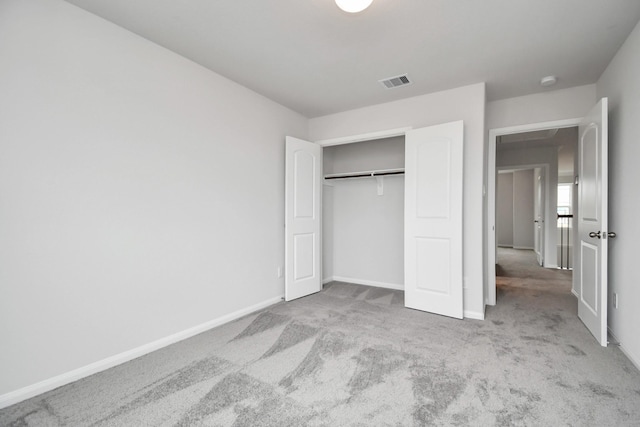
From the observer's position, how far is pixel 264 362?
2.20 m

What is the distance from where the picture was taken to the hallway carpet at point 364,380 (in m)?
1.61

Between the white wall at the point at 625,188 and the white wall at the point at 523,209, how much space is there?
7.48 m

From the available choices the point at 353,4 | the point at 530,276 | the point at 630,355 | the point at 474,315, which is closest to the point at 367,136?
the point at 353,4

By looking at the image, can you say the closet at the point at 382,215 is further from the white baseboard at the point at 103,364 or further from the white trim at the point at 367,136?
the white baseboard at the point at 103,364

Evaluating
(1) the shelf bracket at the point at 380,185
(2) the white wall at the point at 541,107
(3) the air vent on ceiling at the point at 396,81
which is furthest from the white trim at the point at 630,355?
(3) the air vent on ceiling at the point at 396,81

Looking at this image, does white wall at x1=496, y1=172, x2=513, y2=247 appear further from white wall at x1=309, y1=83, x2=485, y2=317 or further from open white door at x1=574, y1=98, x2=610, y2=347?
white wall at x1=309, y1=83, x2=485, y2=317

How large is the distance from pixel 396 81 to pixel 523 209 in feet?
27.7

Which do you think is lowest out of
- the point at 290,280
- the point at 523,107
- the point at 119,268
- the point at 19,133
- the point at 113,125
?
the point at 290,280

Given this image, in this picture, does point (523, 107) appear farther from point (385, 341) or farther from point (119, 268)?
point (119, 268)

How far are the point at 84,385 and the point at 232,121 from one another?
2.53m

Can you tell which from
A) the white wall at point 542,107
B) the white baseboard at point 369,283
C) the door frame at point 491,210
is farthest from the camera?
the white baseboard at point 369,283

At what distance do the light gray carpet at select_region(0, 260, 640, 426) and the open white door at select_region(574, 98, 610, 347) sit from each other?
0.24 meters

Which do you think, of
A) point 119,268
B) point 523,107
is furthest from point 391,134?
point 119,268

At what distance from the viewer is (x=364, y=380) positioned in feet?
6.42
